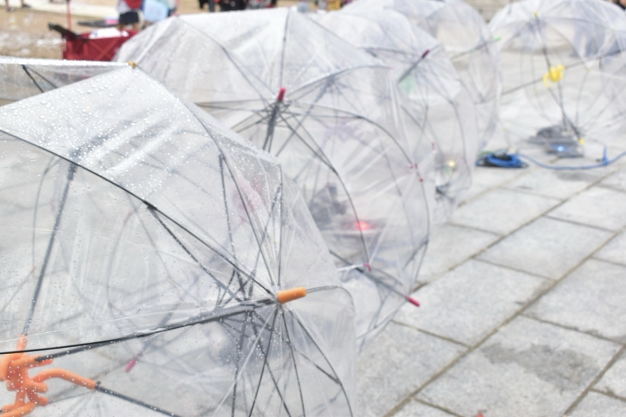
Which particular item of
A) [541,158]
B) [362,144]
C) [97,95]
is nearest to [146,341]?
[97,95]

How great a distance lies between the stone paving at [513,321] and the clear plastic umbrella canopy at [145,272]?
1.70m

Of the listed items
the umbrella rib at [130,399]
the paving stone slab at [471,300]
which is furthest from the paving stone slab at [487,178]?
the umbrella rib at [130,399]

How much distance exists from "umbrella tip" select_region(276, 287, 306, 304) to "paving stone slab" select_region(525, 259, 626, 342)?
337 cm

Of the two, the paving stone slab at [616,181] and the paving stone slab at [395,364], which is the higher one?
the paving stone slab at [395,364]

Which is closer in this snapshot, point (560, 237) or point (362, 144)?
point (362, 144)

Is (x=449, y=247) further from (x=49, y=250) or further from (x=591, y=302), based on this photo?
(x=49, y=250)

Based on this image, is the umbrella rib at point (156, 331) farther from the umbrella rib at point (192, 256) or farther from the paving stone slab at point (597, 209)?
the paving stone slab at point (597, 209)

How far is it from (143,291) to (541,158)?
792 cm

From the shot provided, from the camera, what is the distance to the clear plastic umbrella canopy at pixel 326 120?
197 inches

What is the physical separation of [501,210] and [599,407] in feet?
11.4

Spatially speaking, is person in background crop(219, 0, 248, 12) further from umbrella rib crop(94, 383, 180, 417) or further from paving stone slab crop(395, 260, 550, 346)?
umbrella rib crop(94, 383, 180, 417)

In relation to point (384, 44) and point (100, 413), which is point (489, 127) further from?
point (100, 413)

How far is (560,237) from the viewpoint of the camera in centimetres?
723

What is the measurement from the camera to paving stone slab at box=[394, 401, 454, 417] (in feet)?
15.0
